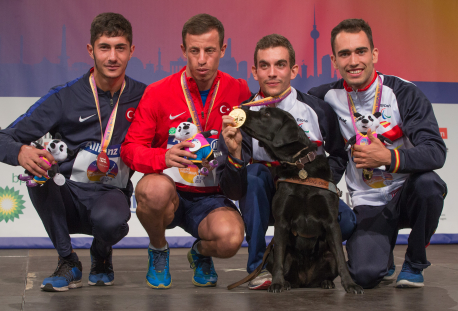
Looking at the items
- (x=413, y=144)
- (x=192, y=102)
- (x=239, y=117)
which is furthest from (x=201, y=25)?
(x=413, y=144)

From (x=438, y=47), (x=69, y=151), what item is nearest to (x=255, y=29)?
(x=438, y=47)

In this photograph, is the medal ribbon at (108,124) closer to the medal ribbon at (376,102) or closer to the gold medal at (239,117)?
the gold medal at (239,117)

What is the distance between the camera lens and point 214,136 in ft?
9.14

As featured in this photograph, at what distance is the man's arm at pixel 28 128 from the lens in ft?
8.25

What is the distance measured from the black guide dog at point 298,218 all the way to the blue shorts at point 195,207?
0.47 metres

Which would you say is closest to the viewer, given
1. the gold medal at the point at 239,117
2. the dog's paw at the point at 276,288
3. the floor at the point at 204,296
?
the floor at the point at 204,296

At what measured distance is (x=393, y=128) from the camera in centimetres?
277

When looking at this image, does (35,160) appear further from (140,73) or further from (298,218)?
(140,73)

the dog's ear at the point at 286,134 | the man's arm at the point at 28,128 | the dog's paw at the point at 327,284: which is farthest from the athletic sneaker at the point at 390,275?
the man's arm at the point at 28,128

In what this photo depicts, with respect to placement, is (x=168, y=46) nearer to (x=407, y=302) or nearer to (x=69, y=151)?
(x=69, y=151)

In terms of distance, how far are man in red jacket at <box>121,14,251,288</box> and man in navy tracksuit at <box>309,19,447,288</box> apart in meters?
0.73

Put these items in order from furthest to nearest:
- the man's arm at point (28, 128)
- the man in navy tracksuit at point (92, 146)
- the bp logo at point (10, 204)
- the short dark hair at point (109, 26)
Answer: the bp logo at point (10, 204)
the short dark hair at point (109, 26)
the man in navy tracksuit at point (92, 146)
the man's arm at point (28, 128)

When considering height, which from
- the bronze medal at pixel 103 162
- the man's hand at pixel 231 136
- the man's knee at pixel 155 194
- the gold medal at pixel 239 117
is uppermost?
the gold medal at pixel 239 117

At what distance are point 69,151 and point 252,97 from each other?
3.91 feet
